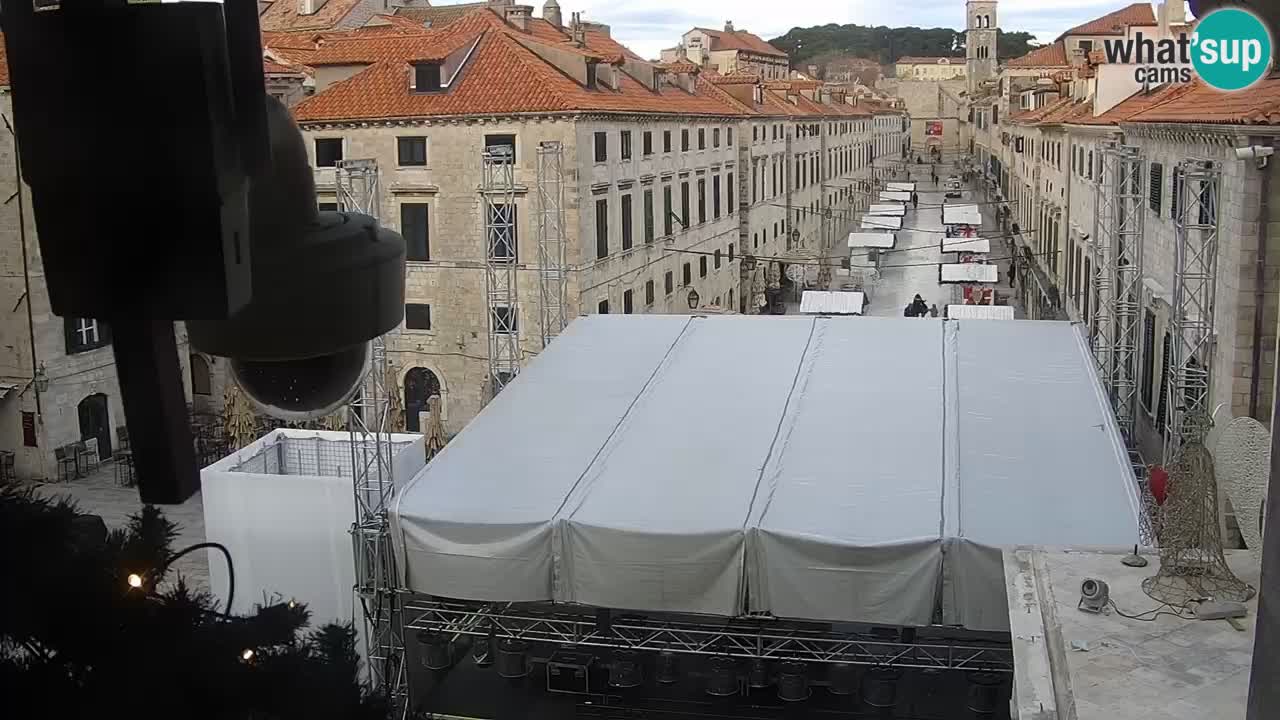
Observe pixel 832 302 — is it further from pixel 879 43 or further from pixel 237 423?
pixel 879 43

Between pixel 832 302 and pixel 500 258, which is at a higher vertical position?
pixel 500 258

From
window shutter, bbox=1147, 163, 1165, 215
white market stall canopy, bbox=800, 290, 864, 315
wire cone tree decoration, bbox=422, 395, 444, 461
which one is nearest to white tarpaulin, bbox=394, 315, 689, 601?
wire cone tree decoration, bbox=422, 395, 444, 461

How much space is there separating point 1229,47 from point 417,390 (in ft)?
57.5

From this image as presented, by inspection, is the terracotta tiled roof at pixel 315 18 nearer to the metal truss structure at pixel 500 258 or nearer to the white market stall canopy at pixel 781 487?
the metal truss structure at pixel 500 258

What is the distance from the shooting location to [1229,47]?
7777 millimetres

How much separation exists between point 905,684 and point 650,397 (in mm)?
3767

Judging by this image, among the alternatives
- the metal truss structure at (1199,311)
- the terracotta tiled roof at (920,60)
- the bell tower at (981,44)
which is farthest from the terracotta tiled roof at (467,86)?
the terracotta tiled roof at (920,60)

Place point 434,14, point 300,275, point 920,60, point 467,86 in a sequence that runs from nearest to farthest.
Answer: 1. point 300,275
2. point 467,86
3. point 434,14
4. point 920,60

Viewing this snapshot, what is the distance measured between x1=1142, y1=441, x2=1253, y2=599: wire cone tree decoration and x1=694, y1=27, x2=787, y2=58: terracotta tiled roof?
68.5m

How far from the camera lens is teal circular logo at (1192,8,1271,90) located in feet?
22.5

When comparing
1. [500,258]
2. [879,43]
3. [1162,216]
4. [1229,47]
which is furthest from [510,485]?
[879,43]

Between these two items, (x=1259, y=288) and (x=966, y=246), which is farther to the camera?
(x=966, y=246)

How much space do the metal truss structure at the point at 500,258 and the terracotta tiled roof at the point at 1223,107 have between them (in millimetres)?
8175

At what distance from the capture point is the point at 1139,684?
6406mm
